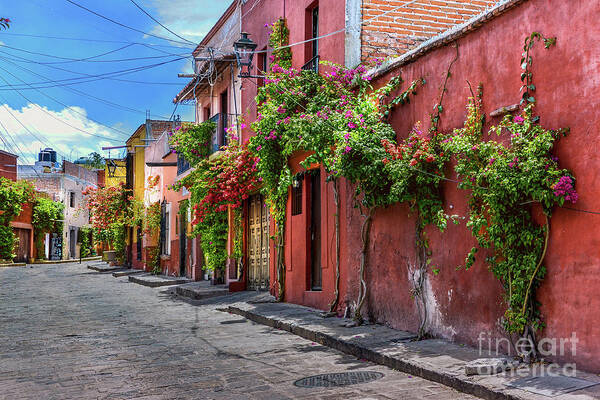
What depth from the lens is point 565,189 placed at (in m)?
5.53

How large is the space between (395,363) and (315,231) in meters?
5.87

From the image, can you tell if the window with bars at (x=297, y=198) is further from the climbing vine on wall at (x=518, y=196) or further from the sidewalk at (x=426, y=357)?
the climbing vine on wall at (x=518, y=196)

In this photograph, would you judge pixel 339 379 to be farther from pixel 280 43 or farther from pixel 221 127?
pixel 221 127

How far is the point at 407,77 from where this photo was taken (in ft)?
28.7

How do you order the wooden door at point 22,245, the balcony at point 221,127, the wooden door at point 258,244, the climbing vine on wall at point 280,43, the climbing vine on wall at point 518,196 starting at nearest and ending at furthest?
the climbing vine on wall at point 518,196 < the climbing vine on wall at point 280,43 < the wooden door at point 258,244 < the balcony at point 221,127 < the wooden door at point 22,245

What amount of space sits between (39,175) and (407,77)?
1818 inches

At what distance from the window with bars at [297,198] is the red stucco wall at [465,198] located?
356 cm

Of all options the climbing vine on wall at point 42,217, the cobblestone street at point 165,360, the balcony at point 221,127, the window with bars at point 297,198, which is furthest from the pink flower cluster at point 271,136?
the climbing vine on wall at point 42,217

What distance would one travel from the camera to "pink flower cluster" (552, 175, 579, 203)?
5.53m

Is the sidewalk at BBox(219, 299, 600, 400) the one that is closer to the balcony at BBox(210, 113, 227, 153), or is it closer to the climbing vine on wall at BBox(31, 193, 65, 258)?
the balcony at BBox(210, 113, 227, 153)

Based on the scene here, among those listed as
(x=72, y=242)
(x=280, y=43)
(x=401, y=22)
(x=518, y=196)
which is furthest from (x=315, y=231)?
(x=72, y=242)

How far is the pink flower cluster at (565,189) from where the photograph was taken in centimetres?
553

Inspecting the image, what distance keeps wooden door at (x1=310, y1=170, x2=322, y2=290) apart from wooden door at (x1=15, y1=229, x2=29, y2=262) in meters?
33.3

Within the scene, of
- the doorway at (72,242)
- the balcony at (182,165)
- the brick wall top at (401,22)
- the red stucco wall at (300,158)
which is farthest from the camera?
the doorway at (72,242)
